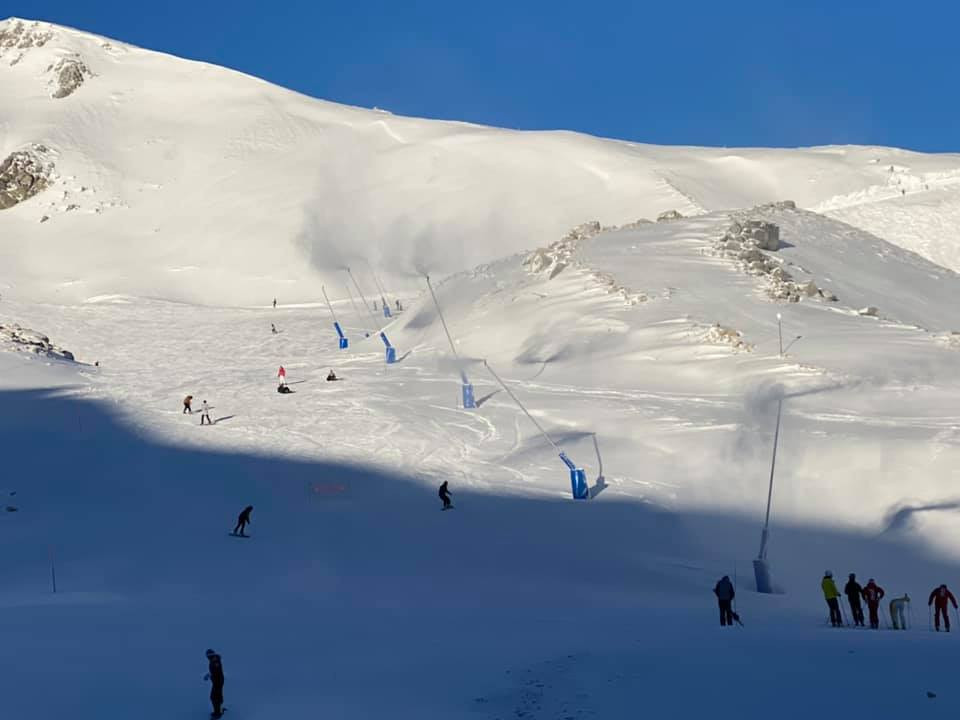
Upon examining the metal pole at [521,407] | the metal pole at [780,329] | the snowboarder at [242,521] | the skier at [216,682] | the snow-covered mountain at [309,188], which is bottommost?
the skier at [216,682]

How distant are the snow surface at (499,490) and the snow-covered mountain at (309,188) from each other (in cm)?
688

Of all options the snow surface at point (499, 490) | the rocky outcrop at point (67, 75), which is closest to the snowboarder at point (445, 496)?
the snow surface at point (499, 490)

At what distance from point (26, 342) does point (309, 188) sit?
50.1 metres

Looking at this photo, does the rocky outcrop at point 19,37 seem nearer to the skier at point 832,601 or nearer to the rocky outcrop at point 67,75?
the rocky outcrop at point 67,75

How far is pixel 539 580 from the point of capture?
808 inches

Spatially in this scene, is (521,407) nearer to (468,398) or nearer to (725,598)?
(468,398)

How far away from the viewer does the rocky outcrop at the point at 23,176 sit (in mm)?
100688

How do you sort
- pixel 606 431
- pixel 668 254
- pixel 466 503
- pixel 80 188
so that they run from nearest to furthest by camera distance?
1. pixel 466 503
2. pixel 606 431
3. pixel 668 254
4. pixel 80 188

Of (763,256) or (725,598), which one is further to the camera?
(763,256)

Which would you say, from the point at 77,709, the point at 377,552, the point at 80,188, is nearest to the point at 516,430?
the point at 377,552

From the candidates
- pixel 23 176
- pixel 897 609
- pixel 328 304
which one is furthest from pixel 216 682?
pixel 23 176

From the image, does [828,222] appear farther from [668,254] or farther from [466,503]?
[466,503]

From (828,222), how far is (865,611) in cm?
4286

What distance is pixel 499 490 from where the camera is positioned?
2741 cm
